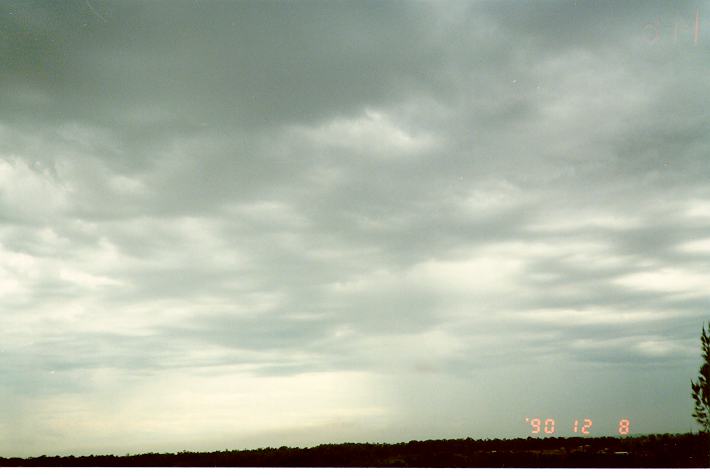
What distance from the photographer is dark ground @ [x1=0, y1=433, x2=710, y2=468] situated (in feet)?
26.2

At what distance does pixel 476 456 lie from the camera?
830 cm

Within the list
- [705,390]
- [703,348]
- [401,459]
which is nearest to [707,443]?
[705,390]

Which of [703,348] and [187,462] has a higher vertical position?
[703,348]

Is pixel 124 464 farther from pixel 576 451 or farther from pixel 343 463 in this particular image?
pixel 576 451

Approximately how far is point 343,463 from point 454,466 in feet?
4.82

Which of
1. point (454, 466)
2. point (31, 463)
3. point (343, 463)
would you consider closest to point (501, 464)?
point (454, 466)

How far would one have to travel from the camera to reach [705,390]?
870 cm

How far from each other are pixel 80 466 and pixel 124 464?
0.59m

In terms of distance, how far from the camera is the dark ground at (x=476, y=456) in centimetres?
798
